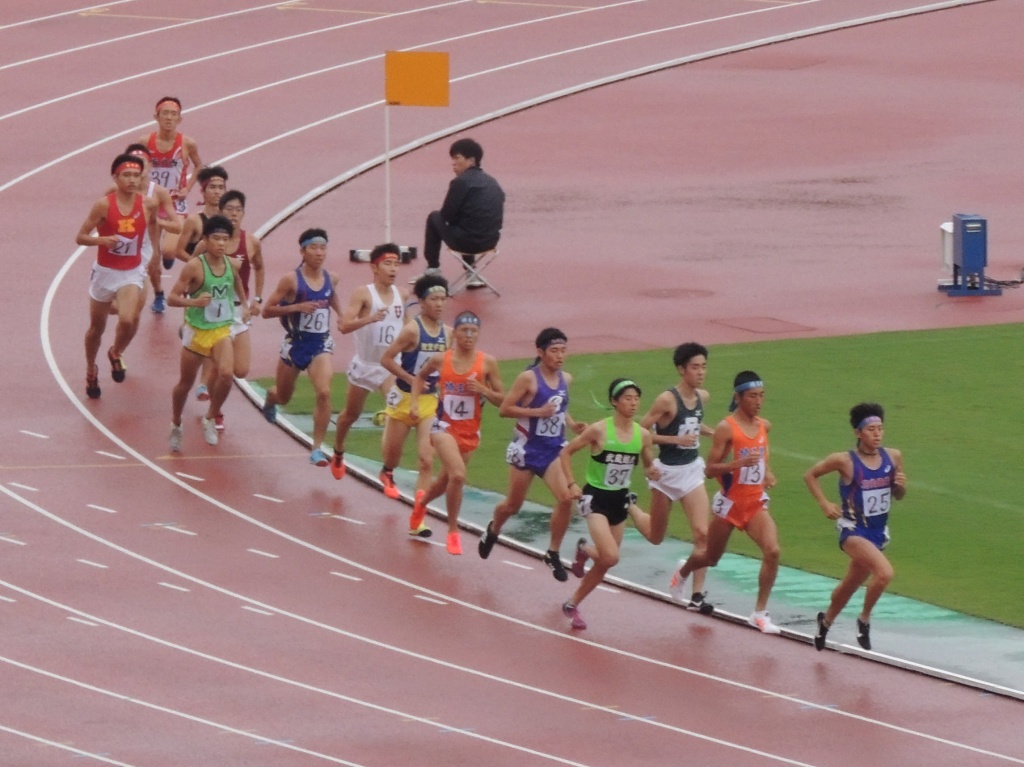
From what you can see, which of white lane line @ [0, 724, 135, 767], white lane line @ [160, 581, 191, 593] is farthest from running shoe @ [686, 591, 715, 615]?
white lane line @ [0, 724, 135, 767]

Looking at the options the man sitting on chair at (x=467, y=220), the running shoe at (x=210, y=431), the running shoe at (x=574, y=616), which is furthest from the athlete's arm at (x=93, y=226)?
the running shoe at (x=574, y=616)

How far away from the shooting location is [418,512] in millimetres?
17234

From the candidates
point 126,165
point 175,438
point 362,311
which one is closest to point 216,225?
point 362,311

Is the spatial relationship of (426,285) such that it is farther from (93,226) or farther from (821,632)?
(93,226)

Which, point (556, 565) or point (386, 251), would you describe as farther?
point (386, 251)

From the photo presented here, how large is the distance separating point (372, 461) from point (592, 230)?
9.64 metres

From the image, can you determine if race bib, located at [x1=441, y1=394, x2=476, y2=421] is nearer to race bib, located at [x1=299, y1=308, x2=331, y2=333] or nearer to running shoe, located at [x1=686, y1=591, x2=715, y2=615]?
running shoe, located at [x1=686, y1=591, x2=715, y2=615]

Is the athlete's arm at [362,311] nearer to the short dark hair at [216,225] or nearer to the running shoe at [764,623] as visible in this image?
the short dark hair at [216,225]

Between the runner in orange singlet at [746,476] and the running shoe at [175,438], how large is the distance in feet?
18.6

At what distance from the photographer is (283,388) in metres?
19.3

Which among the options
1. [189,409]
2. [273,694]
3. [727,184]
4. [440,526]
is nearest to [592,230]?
[727,184]

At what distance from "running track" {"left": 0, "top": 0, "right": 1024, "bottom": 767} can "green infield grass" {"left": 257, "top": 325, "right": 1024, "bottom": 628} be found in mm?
967

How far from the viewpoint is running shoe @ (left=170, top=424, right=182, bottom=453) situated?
19.2m

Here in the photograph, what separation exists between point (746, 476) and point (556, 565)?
5.23 feet
